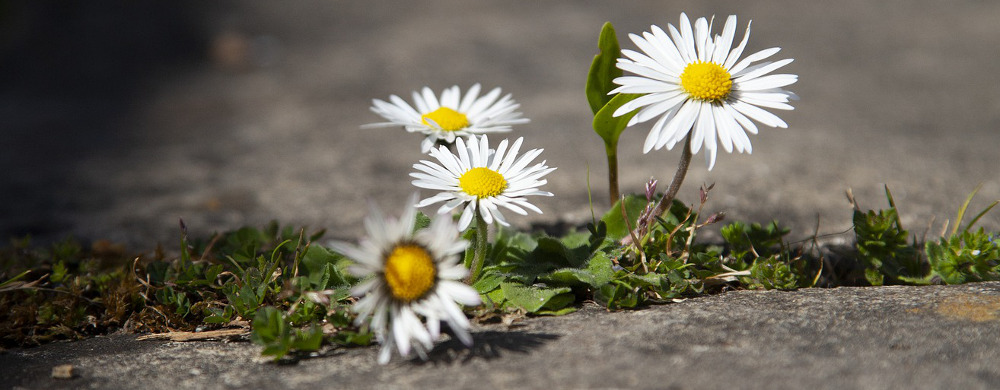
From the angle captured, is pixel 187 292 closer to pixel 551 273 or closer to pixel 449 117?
pixel 449 117

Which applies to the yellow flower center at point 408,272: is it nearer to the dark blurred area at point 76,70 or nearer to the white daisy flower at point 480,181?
the white daisy flower at point 480,181

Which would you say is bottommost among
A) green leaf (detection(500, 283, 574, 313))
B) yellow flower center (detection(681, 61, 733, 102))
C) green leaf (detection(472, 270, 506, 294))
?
green leaf (detection(500, 283, 574, 313))

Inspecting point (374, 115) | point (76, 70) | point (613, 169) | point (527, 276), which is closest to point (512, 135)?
point (374, 115)

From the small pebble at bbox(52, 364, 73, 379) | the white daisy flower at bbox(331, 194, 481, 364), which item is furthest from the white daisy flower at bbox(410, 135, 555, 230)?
the small pebble at bbox(52, 364, 73, 379)

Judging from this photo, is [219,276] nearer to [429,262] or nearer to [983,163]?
A: [429,262]

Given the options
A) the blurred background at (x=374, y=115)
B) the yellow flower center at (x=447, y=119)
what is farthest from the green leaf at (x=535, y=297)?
the blurred background at (x=374, y=115)

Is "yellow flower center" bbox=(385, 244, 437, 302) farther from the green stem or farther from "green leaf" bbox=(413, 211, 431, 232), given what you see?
the green stem
